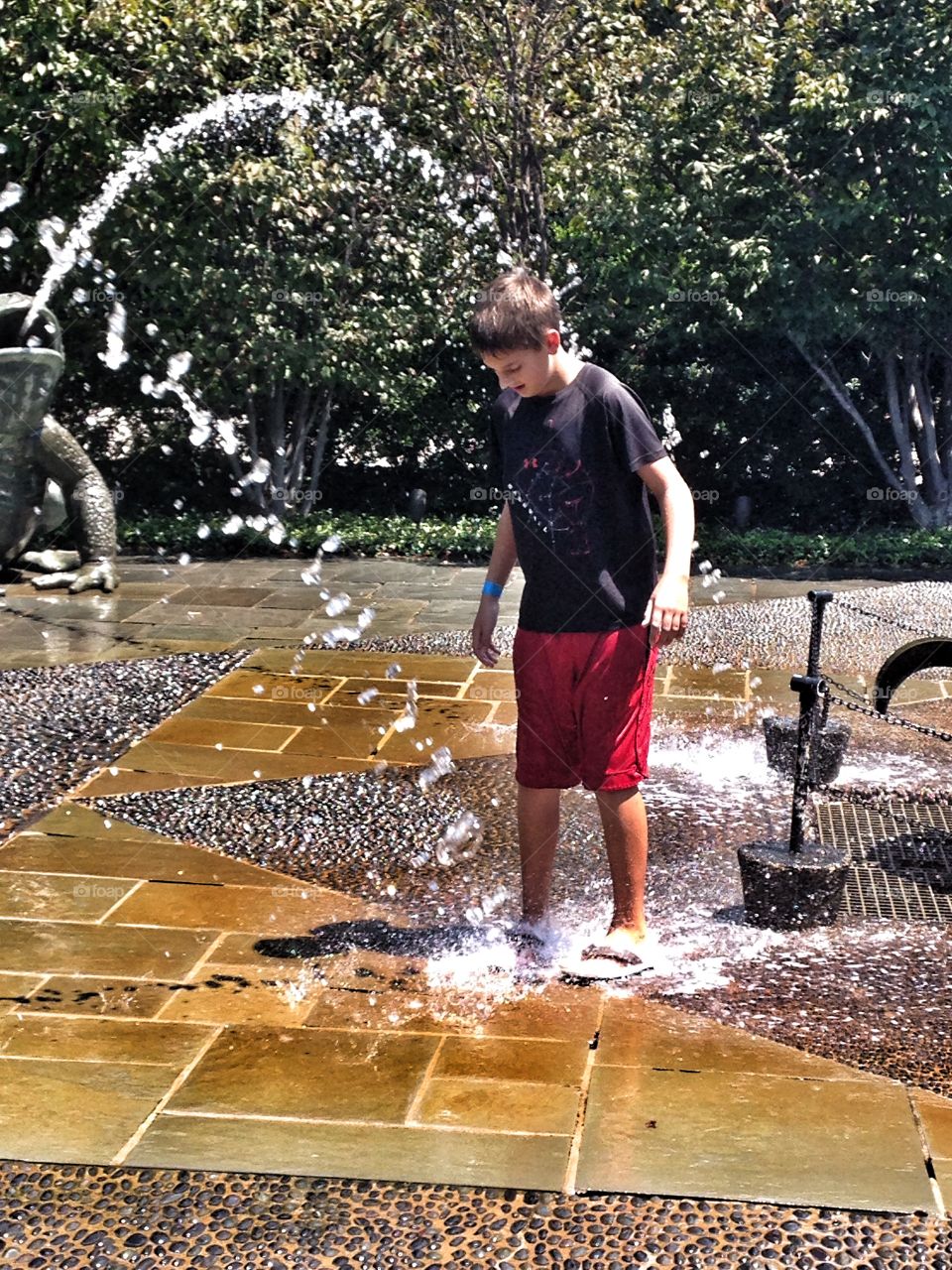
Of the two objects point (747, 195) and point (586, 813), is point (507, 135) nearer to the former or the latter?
point (747, 195)

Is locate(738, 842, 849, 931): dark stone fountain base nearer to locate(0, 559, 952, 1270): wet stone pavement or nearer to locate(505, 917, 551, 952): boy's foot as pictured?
locate(0, 559, 952, 1270): wet stone pavement

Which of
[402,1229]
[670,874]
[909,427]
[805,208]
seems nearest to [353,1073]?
[402,1229]

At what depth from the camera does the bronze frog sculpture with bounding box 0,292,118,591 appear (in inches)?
358

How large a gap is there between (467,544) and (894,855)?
24.1 feet

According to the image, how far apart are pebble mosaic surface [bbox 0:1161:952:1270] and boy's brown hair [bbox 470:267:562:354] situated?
1.80 metres

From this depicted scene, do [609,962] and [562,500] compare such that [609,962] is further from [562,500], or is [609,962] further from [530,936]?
[562,500]

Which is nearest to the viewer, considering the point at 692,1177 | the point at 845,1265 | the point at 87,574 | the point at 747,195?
the point at 845,1265

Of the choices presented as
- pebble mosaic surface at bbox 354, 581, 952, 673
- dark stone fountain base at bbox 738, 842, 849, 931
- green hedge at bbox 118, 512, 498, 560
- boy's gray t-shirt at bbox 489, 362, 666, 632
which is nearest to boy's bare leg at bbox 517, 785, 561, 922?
boy's gray t-shirt at bbox 489, 362, 666, 632

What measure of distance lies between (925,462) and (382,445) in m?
4.68

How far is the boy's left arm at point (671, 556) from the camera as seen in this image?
339cm

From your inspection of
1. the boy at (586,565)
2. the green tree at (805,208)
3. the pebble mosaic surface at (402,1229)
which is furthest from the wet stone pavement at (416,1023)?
the green tree at (805,208)

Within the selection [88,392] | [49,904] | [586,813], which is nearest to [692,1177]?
[49,904]

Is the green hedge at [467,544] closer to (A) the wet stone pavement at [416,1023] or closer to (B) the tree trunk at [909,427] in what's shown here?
(B) the tree trunk at [909,427]

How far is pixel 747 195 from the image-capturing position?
11.9 metres
